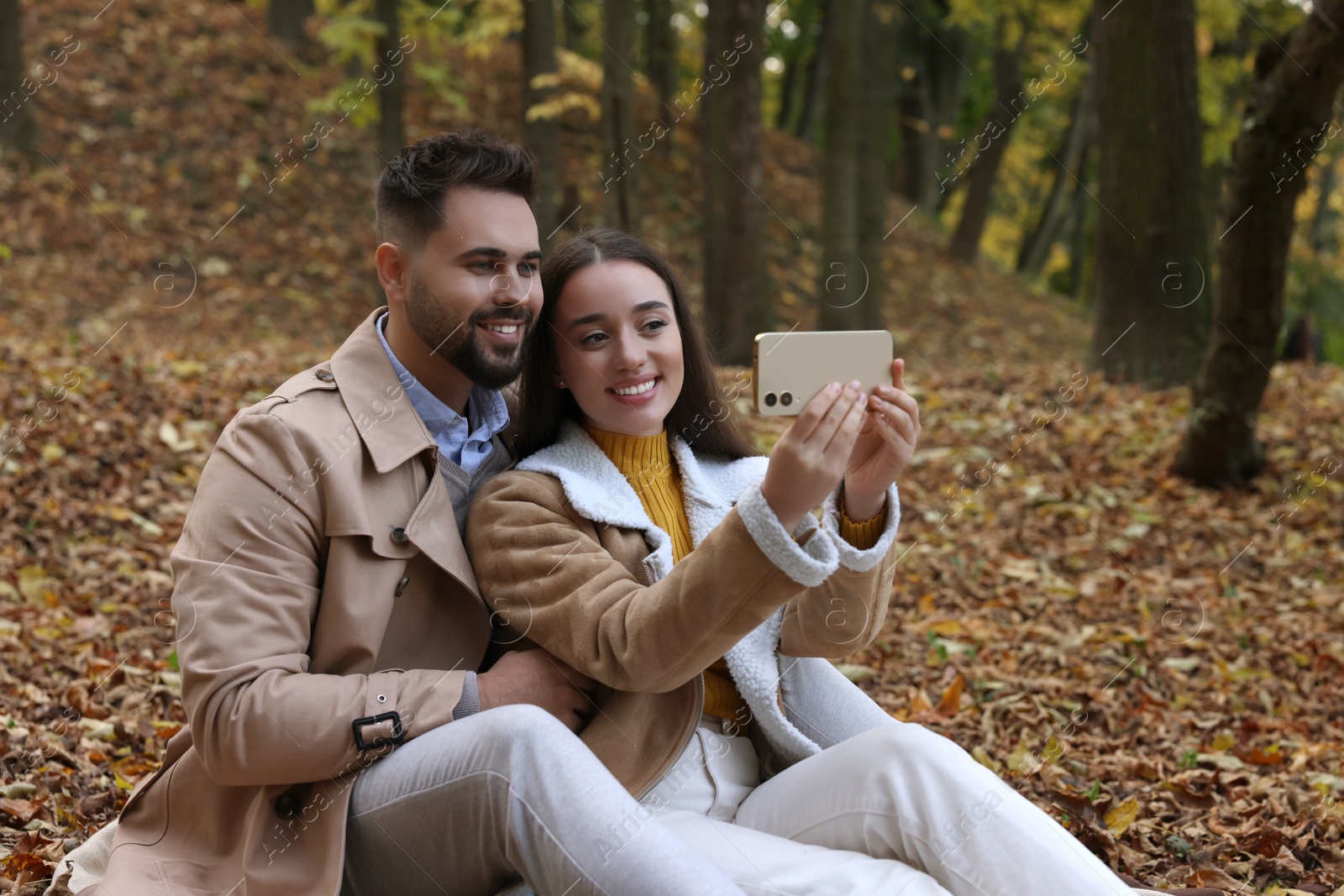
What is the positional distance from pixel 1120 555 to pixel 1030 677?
151 cm

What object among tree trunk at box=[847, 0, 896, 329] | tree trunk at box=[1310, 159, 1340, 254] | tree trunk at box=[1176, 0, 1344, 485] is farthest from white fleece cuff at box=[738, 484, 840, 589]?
tree trunk at box=[1310, 159, 1340, 254]

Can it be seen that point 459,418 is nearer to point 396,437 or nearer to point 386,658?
point 396,437

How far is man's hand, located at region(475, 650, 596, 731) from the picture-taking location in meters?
2.17

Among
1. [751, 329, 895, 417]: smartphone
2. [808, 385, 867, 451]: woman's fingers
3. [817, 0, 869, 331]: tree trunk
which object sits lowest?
[808, 385, 867, 451]: woman's fingers

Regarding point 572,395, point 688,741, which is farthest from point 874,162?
point 688,741

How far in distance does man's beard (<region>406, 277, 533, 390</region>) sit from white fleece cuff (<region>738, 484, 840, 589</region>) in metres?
0.69

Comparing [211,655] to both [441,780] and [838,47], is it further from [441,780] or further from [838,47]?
[838,47]

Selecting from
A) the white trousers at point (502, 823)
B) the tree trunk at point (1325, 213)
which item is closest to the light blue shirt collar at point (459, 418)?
the white trousers at point (502, 823)

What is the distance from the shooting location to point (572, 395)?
257cm

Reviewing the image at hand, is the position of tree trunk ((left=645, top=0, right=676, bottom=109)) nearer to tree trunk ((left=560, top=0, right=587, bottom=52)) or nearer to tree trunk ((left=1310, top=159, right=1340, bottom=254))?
tree trunk ((left=560, top=0, right=587, bottom=52))

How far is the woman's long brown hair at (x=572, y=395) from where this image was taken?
8.25ft

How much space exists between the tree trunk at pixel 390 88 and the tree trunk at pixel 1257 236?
285 inches

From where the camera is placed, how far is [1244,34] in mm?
14602

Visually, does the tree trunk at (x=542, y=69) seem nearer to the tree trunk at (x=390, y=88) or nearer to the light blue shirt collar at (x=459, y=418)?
the tree trunk at (x=390, y=88)
